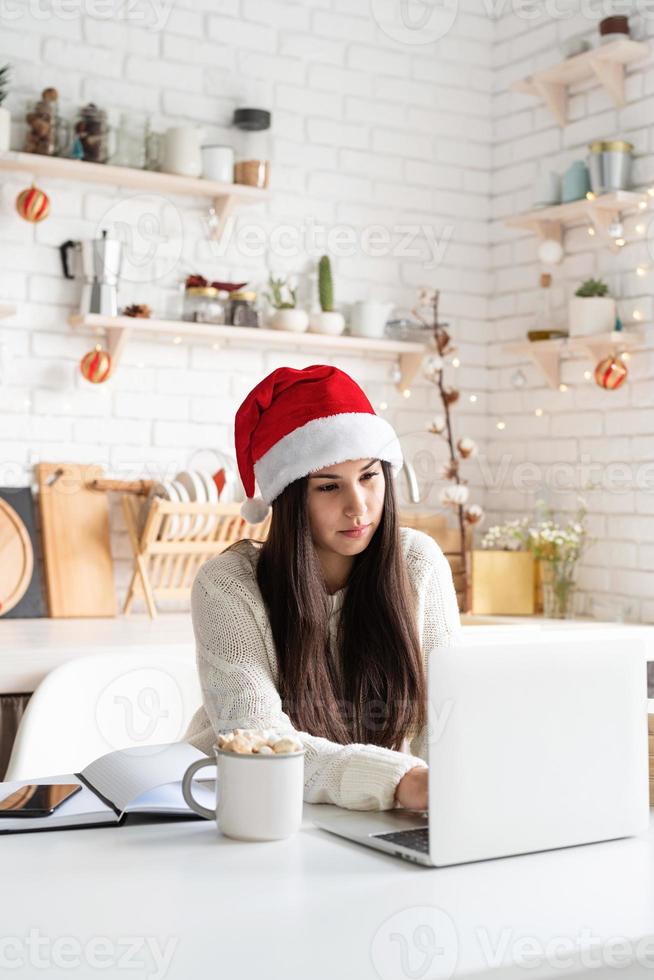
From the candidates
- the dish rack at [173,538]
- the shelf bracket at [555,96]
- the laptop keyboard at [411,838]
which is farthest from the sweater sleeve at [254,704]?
the shelf bracket at [555,96]

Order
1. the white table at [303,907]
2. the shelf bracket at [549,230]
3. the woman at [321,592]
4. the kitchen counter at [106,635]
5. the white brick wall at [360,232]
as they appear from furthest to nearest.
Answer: the shelf bracket at [549,230]
the white brick wall at [360,232]
the kitchen counter at [106,635]
the woman at [321,592]
the white table at [303,907]

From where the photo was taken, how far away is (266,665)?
182 centimetres

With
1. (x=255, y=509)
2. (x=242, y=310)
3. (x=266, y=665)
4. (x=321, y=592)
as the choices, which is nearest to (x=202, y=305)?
(x=242, y=310)

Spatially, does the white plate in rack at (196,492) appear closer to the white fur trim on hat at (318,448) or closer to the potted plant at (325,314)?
the potted plant at (325,314)

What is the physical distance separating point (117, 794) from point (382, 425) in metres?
0.88

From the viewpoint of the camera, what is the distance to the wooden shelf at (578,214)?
3.46m

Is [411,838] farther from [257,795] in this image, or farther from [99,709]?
[99,709]

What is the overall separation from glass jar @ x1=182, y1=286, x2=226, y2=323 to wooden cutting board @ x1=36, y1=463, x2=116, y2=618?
0.53 meters

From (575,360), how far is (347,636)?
6.97 ft

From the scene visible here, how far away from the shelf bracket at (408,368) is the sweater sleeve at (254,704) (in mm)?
2128

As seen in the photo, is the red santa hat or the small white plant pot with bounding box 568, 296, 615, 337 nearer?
the red santa hat

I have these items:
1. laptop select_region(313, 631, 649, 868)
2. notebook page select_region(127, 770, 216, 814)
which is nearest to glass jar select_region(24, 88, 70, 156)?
notebook page select_region(127, 770, 216, 814)

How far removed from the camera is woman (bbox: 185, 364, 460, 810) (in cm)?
179

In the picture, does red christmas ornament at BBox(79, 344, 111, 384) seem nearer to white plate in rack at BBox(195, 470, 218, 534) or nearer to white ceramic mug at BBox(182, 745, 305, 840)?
white plate in rack at BBox(195, 470, 218, 534)
